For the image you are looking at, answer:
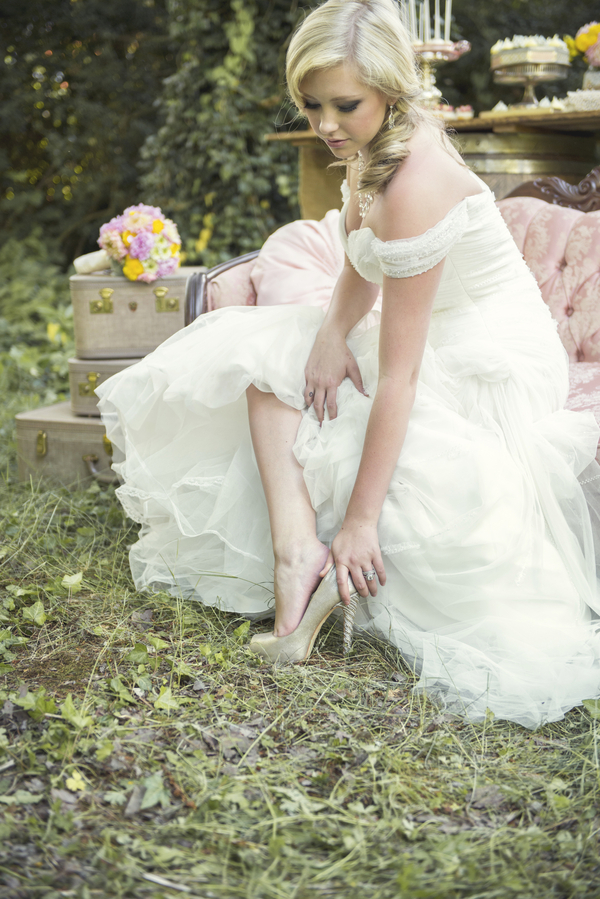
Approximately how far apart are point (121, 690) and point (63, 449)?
1349mm

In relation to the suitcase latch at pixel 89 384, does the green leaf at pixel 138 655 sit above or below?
below

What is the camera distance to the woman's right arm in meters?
1.66

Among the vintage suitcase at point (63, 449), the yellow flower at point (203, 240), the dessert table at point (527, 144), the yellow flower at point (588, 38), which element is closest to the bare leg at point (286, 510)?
the vintage suitcase at point (63, 449)

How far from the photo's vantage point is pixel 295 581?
156 centimetres

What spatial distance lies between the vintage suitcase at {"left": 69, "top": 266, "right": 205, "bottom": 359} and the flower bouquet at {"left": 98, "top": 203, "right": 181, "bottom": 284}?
0.05 metres

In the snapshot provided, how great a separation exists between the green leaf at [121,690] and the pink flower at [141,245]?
5.05ft

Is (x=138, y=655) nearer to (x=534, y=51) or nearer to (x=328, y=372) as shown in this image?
(x=328, y=372)

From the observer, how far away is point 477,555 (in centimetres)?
152

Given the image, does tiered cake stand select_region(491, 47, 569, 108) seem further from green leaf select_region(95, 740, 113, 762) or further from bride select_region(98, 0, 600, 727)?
green leaf select_region(95, 740, 113, 762)

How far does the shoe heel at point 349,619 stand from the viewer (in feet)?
5.07

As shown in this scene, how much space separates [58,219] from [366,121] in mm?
5405

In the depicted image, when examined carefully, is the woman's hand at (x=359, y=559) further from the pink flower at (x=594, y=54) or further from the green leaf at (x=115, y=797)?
the pink flower at (x=594, y=54)

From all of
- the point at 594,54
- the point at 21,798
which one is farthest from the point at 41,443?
the point at 594,54

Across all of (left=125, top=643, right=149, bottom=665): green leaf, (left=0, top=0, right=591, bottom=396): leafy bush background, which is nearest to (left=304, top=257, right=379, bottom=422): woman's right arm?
(left=125, top=643, right=149, bottom=665): green leaf
